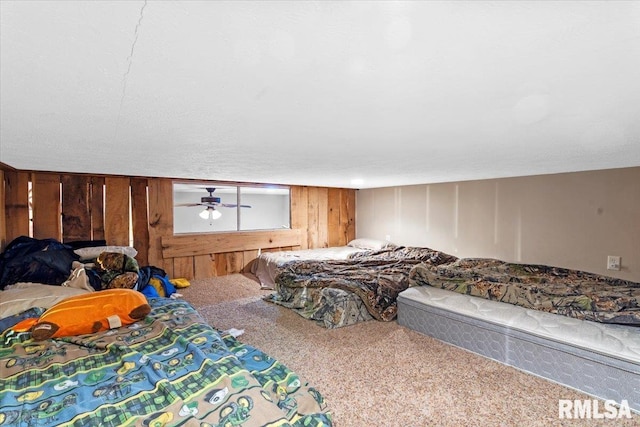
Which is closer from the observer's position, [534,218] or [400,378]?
[400,378]

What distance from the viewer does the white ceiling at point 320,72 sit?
0.68 m

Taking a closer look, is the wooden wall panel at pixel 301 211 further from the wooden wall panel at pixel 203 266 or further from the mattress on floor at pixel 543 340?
the mattress on floor at pixel 543 340

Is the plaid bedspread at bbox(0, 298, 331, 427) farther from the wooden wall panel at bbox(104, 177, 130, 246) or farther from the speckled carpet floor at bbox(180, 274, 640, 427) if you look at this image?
the wooden wall panel at bbox(104, 177, 130, 246)

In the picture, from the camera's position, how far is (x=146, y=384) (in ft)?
4.77

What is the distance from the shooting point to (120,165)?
3.00 meters

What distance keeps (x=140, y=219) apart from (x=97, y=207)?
1.65 feet

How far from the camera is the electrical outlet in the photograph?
311 cm

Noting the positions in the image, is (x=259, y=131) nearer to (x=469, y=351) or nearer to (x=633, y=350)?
(x=469, y=351)

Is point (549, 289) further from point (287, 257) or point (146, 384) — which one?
point (287, 257)

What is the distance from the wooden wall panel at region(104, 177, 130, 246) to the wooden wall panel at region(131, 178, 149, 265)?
0.08 metres

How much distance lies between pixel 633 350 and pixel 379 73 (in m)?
2.05

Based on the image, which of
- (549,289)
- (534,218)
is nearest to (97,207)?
(549,289)

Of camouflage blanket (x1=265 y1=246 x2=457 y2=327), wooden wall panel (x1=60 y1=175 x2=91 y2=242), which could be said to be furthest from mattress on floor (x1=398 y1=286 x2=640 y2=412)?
wooden wall panel (x1=60 y1=175 x2=91 y2=242)

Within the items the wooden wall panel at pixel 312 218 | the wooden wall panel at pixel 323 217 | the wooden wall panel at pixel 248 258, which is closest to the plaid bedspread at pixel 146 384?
the wooden wall panel at pixel 248 258
